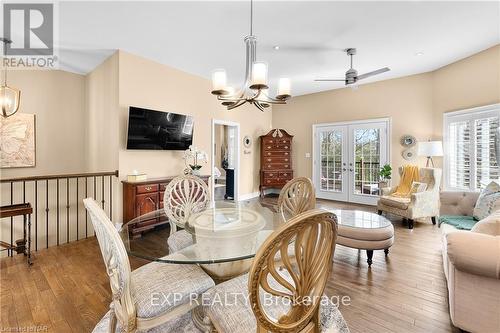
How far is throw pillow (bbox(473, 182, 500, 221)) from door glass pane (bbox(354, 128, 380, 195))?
287cm

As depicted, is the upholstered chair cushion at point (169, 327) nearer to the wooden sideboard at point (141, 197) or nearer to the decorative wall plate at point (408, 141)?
the wooden sideboard at point (141, 197)

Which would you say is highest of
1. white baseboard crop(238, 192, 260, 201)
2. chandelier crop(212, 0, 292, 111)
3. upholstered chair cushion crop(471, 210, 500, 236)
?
chandelier crop(212, 0, 292, 111)

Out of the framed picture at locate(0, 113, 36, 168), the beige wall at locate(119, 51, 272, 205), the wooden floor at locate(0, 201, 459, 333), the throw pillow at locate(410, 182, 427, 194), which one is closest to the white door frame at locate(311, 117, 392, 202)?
the throw pillow at locate(410, 182, 427, 194)

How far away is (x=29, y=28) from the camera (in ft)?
10.1

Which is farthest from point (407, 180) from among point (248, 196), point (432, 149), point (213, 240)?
point (213, 240)

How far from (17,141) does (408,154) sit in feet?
24.5

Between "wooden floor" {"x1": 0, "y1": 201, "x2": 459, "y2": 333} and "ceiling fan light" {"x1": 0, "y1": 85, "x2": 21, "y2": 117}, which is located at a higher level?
"ceiling fan light" {"x1": 0, "y1": 85, "x2": 21, "y2": 117}

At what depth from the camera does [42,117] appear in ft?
14.1

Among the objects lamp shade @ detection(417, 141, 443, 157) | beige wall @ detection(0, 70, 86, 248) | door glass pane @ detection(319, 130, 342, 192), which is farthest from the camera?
door glass pane @ detection(319, 130, 342, 192)

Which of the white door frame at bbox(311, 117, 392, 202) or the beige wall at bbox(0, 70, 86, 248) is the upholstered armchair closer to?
the white door frame at bbox(311, 117, 392, 202)

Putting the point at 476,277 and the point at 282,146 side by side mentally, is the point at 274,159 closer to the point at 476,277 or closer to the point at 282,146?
the point at 282,146

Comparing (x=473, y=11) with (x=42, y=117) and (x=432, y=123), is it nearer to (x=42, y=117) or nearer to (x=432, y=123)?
(x=432, y=123)

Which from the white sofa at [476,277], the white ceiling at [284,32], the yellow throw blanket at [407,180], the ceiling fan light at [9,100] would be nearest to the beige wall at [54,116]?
the white ceiling at [284,32]

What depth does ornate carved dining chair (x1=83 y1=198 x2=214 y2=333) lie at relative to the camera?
1234 millimetres
